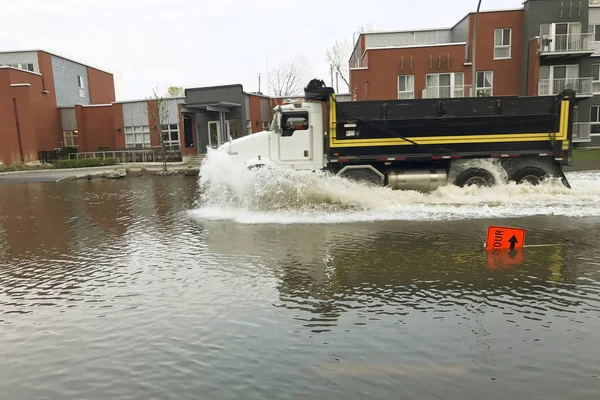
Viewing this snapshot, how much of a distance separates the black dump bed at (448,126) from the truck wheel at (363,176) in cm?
38

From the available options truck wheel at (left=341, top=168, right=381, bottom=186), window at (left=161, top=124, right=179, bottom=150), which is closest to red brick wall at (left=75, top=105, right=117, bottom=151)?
window at (left=161, top=124, right=179, bottom=150)

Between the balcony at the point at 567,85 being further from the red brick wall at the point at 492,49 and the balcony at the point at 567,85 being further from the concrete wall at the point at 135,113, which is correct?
the concrete wall at the point at 135,113

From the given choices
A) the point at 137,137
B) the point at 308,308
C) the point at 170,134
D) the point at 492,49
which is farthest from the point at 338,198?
the point at 137,137

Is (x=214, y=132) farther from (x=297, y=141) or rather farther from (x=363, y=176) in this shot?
(x=363, y=176)

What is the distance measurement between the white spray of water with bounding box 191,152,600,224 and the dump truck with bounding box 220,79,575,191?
0.43 metres

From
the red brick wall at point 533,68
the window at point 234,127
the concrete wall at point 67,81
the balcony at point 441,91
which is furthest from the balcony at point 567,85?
the concrete wall at point 67,81

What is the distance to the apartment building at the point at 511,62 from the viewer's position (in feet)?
106

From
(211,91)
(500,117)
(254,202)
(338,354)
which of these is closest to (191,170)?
(211,91)

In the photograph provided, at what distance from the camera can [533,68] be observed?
32375mm

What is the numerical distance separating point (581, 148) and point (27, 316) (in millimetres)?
38367

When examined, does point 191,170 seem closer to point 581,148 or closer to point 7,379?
point 7,379

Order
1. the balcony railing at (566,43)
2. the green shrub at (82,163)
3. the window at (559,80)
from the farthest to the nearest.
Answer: the green shrub at (82,163)
the window at (559,80)
the balcony railing at (566,43)

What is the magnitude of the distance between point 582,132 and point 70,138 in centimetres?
4160

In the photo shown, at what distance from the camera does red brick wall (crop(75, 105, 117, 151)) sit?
40.2 metres
